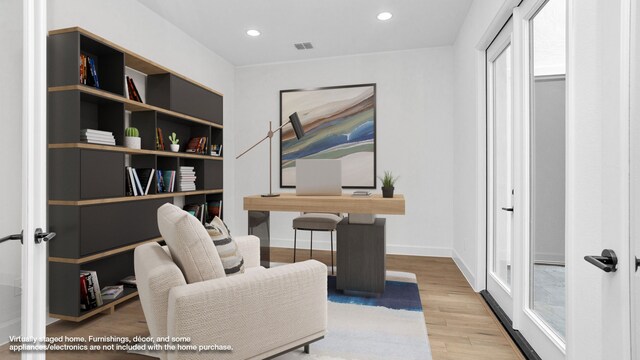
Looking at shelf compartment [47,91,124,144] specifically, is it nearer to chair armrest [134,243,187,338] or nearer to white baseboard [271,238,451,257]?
chair armrest [134,243,187,338]

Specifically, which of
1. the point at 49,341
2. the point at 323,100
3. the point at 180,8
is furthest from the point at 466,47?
the point at 49,341

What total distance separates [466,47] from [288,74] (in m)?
2.45

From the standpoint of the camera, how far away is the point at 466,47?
3494mm

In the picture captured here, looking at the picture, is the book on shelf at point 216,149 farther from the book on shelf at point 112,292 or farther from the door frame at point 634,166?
the door frame at point 634,166

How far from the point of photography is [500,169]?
2682mm

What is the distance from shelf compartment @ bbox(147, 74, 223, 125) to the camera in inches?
125

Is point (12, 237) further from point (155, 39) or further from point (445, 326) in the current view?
point (155, 39)

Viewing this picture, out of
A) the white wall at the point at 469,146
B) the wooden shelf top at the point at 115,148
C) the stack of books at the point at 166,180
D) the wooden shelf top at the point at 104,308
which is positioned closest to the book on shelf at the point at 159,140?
the wooden shelf top at the point at 115,148

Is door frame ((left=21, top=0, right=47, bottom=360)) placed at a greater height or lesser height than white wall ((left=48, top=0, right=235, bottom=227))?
lesser

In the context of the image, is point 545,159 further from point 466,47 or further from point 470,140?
point 466,47

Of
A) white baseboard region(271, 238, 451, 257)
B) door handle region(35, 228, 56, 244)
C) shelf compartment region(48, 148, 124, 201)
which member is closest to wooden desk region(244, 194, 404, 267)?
shelf compartment region(48, 148, 124, 201)

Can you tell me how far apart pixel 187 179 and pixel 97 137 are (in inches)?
44.7

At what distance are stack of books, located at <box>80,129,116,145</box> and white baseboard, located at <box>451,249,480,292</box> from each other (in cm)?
337

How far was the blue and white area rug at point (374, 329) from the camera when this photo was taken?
194cm
